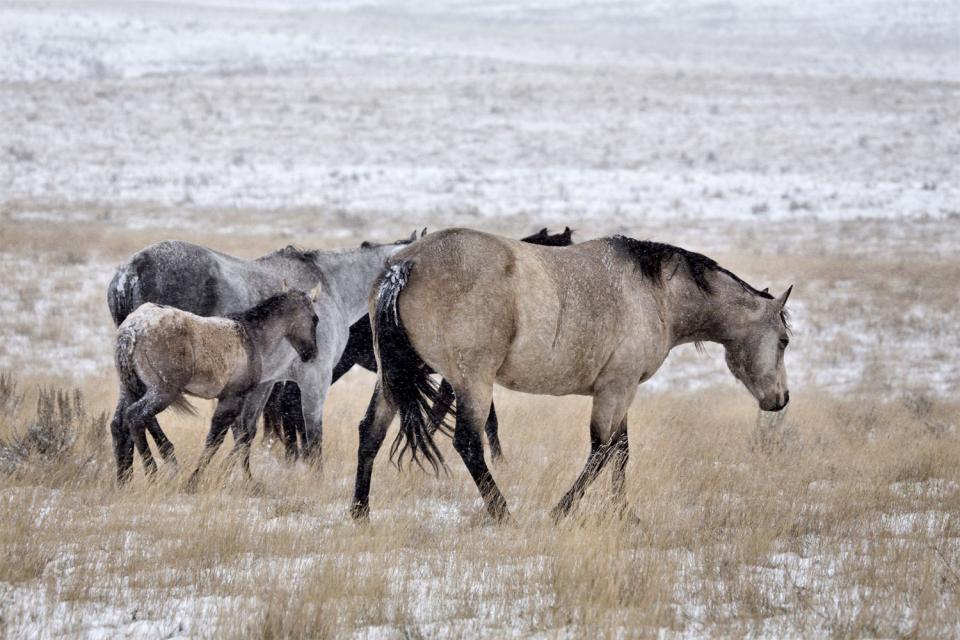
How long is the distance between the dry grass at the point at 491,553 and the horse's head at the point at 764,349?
24.5 inches

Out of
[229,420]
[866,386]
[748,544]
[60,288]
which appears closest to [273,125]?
[60,288]

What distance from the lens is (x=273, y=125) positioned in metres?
31.8

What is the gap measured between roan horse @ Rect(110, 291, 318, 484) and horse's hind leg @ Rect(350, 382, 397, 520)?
1.11 metres

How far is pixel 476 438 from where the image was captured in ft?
17.0

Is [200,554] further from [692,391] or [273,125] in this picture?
[273,125]

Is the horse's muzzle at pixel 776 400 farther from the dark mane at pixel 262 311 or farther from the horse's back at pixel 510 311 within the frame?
the dark mane at pixel 262 311

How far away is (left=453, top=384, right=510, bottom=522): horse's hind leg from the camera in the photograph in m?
5.15

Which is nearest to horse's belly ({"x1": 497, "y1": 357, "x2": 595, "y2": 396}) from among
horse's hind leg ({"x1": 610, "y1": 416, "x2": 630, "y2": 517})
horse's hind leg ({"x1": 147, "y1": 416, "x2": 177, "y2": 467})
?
horse's hind leg ({"x1": 610, "y1": 416, "x2": 630, "y2": 517})

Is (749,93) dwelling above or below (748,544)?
above

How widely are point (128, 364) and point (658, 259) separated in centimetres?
336

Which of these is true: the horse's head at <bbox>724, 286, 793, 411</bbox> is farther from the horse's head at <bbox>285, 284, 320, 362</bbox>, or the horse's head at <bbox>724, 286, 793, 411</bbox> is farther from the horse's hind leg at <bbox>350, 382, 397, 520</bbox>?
the horse's head at <bbox>285, 284, 320, 362</bbox>

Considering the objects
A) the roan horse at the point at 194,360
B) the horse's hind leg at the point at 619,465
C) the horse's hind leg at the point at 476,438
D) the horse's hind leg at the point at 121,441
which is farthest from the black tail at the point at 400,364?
the horse's hind leg at the point at 121,441

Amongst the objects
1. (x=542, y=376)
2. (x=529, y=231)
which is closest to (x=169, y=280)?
(x=542, y=376)

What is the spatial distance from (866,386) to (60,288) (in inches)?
448
